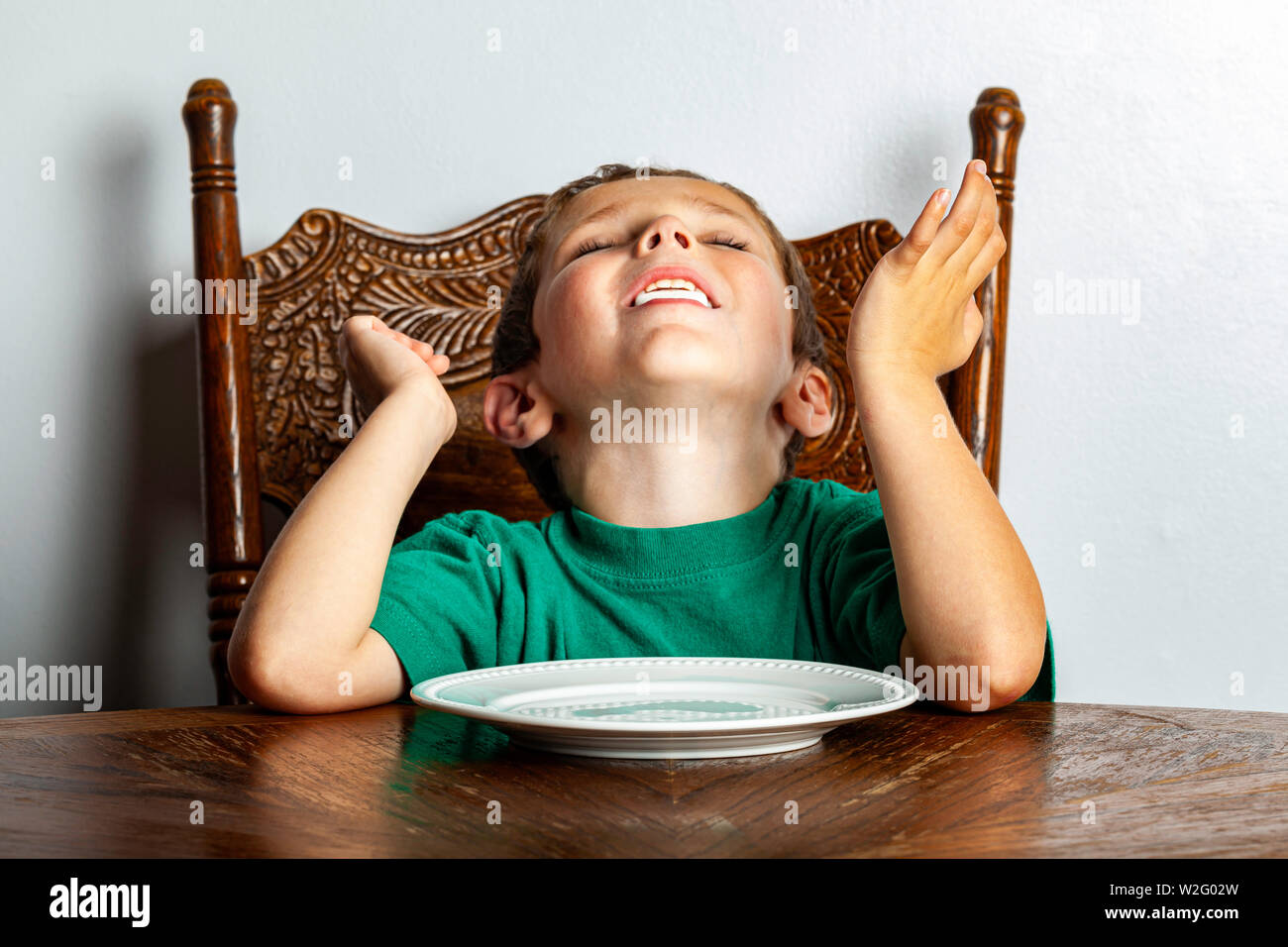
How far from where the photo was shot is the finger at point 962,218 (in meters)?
0.77

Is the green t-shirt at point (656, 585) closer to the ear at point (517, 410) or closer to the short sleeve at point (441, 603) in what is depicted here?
the short sleeve at point (441, 603)

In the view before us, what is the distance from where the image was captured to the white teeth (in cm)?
95

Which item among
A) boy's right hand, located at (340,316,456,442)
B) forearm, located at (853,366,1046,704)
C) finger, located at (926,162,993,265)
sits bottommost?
forearm, located at (853,366,1046,704)

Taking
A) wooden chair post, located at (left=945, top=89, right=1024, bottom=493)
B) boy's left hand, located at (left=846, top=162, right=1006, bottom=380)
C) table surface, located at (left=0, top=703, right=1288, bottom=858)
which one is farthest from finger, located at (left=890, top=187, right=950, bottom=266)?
wooden chair post, located at (left=945, top=89, right=1024, bottom=493)

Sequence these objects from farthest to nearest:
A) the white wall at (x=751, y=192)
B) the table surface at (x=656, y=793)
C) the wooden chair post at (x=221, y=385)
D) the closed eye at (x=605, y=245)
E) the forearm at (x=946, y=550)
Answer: the white wall at (x=751, y=192) < the wooden chair post at (x=221, y=385) < the closed eye at (x=605, y=245) < the forearm at (x=946, y=550) < the table surface at (x=656, y=793)

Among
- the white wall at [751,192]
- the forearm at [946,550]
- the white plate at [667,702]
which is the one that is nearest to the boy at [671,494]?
the forearm at [946,550]

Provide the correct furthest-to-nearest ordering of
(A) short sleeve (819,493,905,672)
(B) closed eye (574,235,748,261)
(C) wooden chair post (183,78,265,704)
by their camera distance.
Answer: 1. (C) wooden chair post (183,78,265,704)
2. (B) closed eye (574,235,748,261)
3. (A) short sleeve (819,493,905,672)

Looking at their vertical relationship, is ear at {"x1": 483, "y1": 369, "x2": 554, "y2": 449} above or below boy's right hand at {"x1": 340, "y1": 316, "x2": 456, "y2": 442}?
below

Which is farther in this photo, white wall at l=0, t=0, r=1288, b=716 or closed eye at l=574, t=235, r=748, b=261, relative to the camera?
white wall at l=0, t=0, r=1288, b=716

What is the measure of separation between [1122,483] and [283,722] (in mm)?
1172

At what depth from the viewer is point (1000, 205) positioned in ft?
4.53

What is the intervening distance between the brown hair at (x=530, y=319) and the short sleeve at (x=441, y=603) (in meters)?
0.16

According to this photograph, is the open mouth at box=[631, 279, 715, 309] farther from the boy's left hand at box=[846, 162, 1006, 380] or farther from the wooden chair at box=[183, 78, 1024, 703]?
the wooden chair at box=[183, 78, 1024, 703]

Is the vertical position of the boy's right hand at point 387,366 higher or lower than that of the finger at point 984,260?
lower
